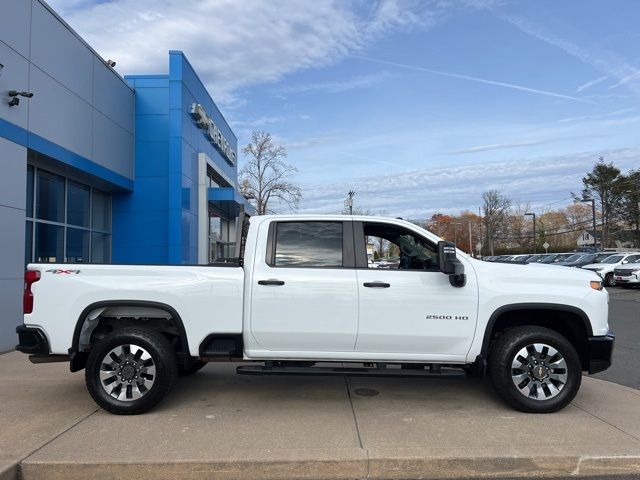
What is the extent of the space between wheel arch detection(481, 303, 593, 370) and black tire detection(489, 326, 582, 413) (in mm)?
219

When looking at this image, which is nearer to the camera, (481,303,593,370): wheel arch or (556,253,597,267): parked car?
(481,303,593,370): wheel arch

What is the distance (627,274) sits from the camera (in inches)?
987

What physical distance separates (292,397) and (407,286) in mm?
1881

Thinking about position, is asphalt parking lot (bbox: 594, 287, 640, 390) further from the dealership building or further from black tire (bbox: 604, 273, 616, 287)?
black tire (bbox: 604, 273, 616, 287)

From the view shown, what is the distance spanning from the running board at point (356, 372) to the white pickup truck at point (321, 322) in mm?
21

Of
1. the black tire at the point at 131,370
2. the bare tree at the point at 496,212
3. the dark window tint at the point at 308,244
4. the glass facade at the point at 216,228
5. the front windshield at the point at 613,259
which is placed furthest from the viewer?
the bare tree at the point at 496,212

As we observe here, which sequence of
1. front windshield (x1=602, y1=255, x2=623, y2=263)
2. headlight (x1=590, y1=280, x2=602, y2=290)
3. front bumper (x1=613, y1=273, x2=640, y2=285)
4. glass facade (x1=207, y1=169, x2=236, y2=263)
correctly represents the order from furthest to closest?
front windshield (x1=602, y1=255, x2=623, y2=263) → front bumper (x1=613, y1=273, x2=640, y2=285) → glass facade (x1=207, y1=169, x2=236, y2=263) → headlight (x1=590, y1=280, x2=602, y2=290)

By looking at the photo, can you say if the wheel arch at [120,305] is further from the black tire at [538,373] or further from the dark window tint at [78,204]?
the dark window tint at [78,204]

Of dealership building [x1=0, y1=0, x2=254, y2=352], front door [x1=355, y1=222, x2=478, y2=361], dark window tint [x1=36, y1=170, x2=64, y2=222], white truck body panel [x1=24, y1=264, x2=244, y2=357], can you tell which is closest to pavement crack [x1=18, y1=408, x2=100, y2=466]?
white truck body panel [x1=24, y1=264, x2=244, y2=357]

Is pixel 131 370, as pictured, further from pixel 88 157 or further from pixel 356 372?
pixel 88 157

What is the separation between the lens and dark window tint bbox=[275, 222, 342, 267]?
5.48 m

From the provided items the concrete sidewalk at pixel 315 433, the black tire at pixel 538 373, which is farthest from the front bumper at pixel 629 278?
the black tire at pixel 538 373

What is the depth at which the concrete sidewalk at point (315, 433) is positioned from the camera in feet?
13.4

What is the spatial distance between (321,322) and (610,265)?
26.1 m
